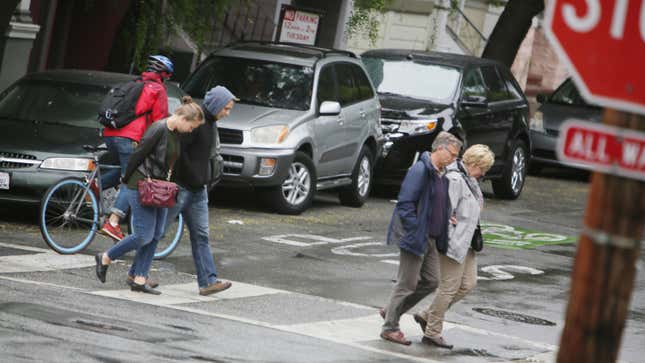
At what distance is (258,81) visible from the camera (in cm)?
1712

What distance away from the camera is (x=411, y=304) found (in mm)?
10258

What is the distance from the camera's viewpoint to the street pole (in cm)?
452

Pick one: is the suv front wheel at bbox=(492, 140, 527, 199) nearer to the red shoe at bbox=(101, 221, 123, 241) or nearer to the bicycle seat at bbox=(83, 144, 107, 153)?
the bicycle seat at bbox=(83, 144, 107, 153)

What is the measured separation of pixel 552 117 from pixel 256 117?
358 inches

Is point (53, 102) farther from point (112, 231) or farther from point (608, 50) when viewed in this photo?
point (608, 50)

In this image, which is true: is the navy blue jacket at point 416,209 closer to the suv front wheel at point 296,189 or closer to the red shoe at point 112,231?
the red shoe at point 112,231

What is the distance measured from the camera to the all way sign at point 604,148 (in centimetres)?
442

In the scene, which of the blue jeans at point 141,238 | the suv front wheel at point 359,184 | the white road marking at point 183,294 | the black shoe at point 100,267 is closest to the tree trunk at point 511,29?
the suv front wheel at point 359,184

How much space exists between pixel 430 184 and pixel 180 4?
950cm

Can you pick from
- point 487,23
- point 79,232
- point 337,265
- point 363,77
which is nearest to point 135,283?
point 79,232

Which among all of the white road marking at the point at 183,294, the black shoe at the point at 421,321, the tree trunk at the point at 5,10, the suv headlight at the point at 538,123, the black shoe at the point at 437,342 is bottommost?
the white road marking at the point at 183,294

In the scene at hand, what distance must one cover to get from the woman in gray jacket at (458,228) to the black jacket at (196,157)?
1884 mm

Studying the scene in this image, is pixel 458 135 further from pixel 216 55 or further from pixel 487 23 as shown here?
pixel 487 23

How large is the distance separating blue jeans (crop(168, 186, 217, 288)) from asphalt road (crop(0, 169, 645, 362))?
0.62 feet
